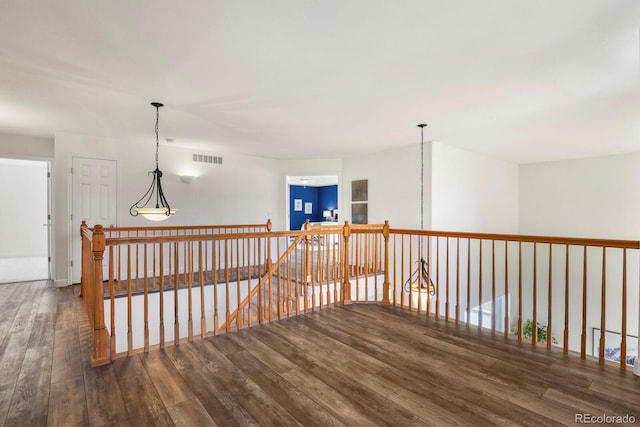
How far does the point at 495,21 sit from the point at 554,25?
0.43 meters

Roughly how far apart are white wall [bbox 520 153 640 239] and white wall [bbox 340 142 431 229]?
3999 mm

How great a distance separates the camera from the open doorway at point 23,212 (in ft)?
26.3

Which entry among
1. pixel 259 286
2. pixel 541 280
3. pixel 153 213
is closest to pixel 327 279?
pixel 259 286

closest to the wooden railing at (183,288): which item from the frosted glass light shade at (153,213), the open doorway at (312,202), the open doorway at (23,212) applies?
the frosted glass light shade at (153,213)

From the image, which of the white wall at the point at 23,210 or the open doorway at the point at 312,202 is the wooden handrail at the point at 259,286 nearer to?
the white wall at the point at 23,210

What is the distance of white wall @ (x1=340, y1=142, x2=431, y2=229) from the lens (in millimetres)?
5793

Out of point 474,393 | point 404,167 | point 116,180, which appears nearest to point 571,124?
point 404,167

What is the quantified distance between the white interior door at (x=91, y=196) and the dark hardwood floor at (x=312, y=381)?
240cm

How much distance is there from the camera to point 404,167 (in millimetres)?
6062

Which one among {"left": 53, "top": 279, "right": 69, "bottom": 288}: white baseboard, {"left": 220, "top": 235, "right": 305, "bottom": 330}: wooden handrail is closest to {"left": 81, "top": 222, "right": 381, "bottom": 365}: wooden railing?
{"left": 220, "top": 235, "right": 305, "bottom": 330}: wooden handrail

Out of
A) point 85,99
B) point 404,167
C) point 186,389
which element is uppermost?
point 85,99

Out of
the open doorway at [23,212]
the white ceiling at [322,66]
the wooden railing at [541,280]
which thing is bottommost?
the wooden railing at [541,280]

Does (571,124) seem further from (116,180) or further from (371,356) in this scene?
(116,180)

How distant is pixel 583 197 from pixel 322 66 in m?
7.31
